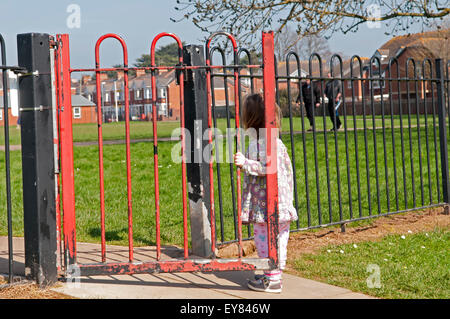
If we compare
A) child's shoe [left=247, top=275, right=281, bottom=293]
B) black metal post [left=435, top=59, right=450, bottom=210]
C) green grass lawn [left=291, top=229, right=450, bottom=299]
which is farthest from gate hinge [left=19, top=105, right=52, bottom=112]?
black metal post [left=435, top=59, right=450, bottom=210]

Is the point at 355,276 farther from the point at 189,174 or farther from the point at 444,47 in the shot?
the point at 444,47

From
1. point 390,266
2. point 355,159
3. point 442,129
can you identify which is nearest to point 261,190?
point 390,266

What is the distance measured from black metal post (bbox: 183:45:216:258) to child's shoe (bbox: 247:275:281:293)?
802mm

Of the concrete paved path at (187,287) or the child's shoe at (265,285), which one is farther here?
the child's shoe at (265,285)

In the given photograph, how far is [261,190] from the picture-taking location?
398 centimetres

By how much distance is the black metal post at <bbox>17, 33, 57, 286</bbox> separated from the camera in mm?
3713

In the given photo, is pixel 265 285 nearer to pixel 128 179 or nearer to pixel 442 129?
pixel 128 179

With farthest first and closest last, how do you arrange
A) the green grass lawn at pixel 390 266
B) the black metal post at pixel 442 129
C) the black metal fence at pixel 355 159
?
1. the black metal post at pixel 442 129
2. the black metal fence at pixel 355 159
3. the green grass lawn at pixel 390 266

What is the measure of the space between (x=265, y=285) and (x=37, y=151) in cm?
174

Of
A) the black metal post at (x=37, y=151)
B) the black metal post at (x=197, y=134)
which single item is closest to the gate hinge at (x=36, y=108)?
the black metal post at (x=37, y=151)

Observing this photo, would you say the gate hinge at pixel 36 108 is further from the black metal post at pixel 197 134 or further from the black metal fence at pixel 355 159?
the black metal fence at pixel 355 159

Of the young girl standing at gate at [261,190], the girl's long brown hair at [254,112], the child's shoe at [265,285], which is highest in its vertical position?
the girl's long brown hair at [254,112]

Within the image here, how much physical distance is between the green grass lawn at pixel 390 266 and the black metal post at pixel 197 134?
0.89 m

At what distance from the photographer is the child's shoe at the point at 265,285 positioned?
12.6 feet
